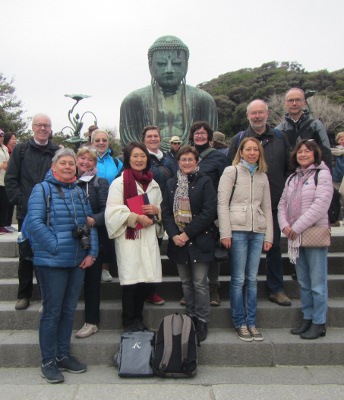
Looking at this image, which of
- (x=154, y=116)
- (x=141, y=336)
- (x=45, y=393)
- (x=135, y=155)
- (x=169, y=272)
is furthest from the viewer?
(x=154, y=116)

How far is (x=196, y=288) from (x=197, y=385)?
75 centimetres

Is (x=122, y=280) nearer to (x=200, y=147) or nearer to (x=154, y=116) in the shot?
(x=200, y=147)

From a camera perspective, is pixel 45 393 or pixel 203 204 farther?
pixel 203 204

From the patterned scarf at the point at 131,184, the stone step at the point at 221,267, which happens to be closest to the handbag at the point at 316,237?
the stone step at the point at 221,267

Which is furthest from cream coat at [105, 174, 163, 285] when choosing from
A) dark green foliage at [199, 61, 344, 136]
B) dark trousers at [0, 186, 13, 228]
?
dark green foliage at [199, 61, 344, 136]

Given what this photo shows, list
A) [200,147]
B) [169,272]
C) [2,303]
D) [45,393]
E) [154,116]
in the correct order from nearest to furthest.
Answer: [45,393], [200,147], [2,303], [169,272], [154,116]

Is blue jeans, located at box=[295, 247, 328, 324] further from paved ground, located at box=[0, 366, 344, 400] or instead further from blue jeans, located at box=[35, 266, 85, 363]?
blue jeans, located at box=[35, 266, 85, 363]

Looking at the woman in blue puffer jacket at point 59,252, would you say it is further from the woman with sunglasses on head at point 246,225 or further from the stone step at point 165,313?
the woman with sunglasses on head at point 246,225

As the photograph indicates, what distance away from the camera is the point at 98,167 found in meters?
4.27

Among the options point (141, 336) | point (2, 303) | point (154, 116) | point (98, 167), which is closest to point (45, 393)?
point (141, 336)

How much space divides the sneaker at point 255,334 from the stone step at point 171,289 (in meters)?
0.63

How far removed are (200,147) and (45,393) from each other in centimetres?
234

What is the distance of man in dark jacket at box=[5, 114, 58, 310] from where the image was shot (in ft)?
12.5

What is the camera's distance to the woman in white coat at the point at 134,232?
3430mm
